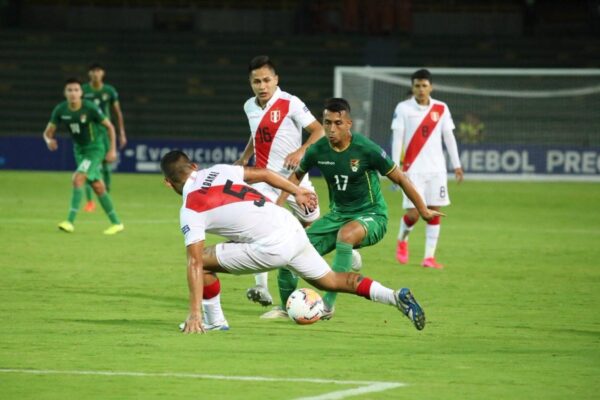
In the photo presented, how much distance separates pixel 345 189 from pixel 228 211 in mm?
1643

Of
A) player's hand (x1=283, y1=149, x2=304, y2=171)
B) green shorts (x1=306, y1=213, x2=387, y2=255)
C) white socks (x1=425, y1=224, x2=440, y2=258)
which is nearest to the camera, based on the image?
green shorts (x1=306, y1=213, x2=387, y2=255)

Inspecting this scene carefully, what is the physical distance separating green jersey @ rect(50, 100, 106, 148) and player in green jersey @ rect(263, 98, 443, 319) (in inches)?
315

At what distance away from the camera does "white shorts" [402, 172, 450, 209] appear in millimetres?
15031

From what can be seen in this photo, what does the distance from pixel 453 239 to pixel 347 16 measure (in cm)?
1937

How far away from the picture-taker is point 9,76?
36.5m

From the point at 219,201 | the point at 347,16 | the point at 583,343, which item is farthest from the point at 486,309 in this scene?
the point at 347,16

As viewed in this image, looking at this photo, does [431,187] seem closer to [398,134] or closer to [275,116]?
[398,134]

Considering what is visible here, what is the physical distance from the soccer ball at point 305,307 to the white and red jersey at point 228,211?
632 millimetres

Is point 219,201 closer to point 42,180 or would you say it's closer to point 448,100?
point 42,180

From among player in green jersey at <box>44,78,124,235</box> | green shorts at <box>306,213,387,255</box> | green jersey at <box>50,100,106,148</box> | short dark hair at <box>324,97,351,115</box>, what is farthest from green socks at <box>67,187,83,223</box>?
short dark hair at <box>324,97,351,115</box>

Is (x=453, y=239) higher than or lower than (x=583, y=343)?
lower

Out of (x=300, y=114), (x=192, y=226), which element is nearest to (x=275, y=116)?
(x=300, y=114)

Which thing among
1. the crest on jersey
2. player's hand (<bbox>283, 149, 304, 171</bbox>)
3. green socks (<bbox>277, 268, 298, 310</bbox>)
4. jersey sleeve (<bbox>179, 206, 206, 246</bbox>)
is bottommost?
green socks (<bbox>277, 268, 298, 310</bbox>)

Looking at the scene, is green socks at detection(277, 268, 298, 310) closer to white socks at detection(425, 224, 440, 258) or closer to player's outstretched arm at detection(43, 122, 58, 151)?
white socks at detection(425, 224, 440, 258)
